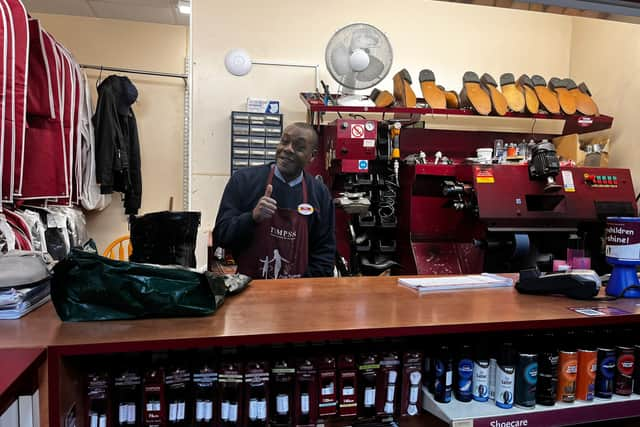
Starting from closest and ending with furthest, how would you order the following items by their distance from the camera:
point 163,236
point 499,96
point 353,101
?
point 163,236 → point 353,101 → point 499,96

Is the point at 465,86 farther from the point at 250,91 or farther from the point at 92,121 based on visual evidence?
the point at 92,121

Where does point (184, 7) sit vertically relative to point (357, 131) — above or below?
above

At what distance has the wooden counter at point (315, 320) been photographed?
3.05 feet

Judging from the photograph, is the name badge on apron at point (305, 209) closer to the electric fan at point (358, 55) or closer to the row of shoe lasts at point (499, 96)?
the electric fan at point (358, 55)

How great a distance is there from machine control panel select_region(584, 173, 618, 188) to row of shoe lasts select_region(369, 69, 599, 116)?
73cm

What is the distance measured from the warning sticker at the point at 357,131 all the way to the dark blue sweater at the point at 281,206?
98 centimetres

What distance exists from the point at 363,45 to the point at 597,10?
5.75ft

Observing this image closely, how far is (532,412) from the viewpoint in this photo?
1152mm

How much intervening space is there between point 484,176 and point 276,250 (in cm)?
159

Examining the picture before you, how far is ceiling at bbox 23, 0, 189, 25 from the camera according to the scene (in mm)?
4102

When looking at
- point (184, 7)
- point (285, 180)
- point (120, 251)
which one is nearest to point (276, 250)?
point (285, 180)

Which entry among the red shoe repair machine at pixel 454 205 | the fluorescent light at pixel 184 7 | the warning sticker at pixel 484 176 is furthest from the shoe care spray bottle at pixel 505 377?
the fluorescent light at pixel 184 7

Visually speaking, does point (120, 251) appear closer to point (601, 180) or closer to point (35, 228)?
point (35, 228)

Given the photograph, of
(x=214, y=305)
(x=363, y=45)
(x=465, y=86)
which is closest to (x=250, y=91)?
(x=363, y=45)
